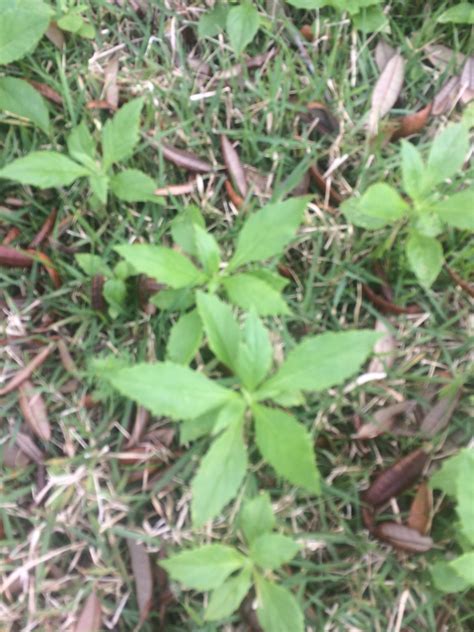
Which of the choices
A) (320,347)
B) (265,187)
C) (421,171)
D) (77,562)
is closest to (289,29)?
(265,187)

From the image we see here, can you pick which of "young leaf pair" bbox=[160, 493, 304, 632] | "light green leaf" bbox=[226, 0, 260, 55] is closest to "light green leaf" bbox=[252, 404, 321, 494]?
"young leaf pair" bbox=[160, 493, 304, 632]

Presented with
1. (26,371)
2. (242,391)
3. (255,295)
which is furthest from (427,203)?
(26,371)

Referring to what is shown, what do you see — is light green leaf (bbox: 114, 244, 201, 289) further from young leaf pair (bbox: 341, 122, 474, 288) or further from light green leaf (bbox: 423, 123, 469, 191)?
light green leaf (bbox: 423, 123, 469, 191)

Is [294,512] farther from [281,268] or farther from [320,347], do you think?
[281,268]

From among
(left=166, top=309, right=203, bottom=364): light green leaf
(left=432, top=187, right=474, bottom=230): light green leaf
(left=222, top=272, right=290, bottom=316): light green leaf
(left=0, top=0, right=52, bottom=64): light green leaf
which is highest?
(left=0, top=0, right=52, bottom=64): light green leaf

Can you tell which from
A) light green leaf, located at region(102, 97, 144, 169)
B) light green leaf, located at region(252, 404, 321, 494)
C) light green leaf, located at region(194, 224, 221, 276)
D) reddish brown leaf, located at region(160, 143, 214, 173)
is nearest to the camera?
light green leaf, located at region(252, 404, 321, 494)

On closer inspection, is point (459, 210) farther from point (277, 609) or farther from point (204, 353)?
point (277, 609)
